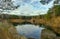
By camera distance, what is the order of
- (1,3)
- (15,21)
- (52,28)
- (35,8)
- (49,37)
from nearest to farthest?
1. (49,37)
2. (52,28)
3. (1,3)
4. (15,21)
5. (35,8)

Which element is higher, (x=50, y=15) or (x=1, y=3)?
(x=1, y=3)

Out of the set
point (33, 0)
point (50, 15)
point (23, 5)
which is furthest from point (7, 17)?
point (50, 15)

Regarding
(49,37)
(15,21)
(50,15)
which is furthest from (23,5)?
(49,37)

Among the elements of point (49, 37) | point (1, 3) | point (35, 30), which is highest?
point (1, 3)

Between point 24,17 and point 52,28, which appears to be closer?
point 52,28

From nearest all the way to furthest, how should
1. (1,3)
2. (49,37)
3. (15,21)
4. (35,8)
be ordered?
(49,37)
(1,3)
(15,21)
(35,8)

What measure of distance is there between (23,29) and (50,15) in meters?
2.41

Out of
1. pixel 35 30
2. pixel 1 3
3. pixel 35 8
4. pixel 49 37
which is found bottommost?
pixel 35 30

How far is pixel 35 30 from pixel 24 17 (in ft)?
3.57

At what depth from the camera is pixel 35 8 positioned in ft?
22.2

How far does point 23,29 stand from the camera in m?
7.13

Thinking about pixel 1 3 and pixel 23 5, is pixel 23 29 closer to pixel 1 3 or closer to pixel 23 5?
pixel 23 5

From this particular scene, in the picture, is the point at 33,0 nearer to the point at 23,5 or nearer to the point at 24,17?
the point at 23,5

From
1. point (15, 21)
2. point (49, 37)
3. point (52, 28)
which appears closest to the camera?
point (49, 37)
